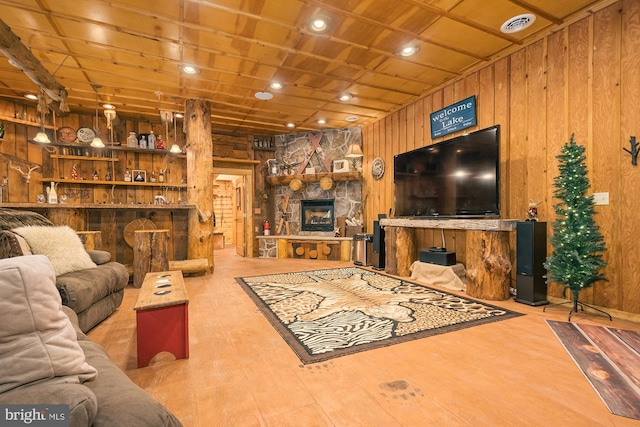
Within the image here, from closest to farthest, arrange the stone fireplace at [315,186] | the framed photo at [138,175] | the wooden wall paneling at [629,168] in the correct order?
the wooden wall paneling at [629,168], the framed photo at [138,175], the stone fireplace at [315,186]

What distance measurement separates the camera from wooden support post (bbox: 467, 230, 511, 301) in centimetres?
315

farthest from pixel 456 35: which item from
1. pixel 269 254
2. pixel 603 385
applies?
pixel 269 254

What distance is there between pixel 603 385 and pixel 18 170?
7278 millimetres

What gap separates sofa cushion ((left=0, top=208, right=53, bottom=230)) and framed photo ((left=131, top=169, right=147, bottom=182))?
3.09 meters

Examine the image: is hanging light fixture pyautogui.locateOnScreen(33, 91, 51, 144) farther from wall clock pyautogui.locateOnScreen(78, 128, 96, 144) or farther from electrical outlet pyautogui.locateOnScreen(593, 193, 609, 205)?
electrical outlet pyautogui.locateOnScreen(593, 193, 609, 205)

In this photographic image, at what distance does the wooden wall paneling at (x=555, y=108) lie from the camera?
117 inches

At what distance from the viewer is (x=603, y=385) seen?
157 cm

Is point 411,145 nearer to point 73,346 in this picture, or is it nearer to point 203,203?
point 203,203

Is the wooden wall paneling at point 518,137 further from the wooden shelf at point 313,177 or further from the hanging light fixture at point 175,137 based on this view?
the hanging light fixture at point 175,137

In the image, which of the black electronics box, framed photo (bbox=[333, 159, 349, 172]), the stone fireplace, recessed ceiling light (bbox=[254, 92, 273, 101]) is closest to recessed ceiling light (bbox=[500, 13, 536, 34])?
the black electronics box

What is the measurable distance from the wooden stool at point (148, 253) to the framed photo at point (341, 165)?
11.8ft

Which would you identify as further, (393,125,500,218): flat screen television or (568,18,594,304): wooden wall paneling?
(393,125,500,218): flat screen television

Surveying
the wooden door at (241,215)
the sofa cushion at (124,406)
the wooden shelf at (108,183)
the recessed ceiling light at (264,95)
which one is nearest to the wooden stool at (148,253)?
the wooden shelf at (108,183)

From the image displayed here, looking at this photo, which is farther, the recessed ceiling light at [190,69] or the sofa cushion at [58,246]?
the recessed ceiling light at [190,69]
